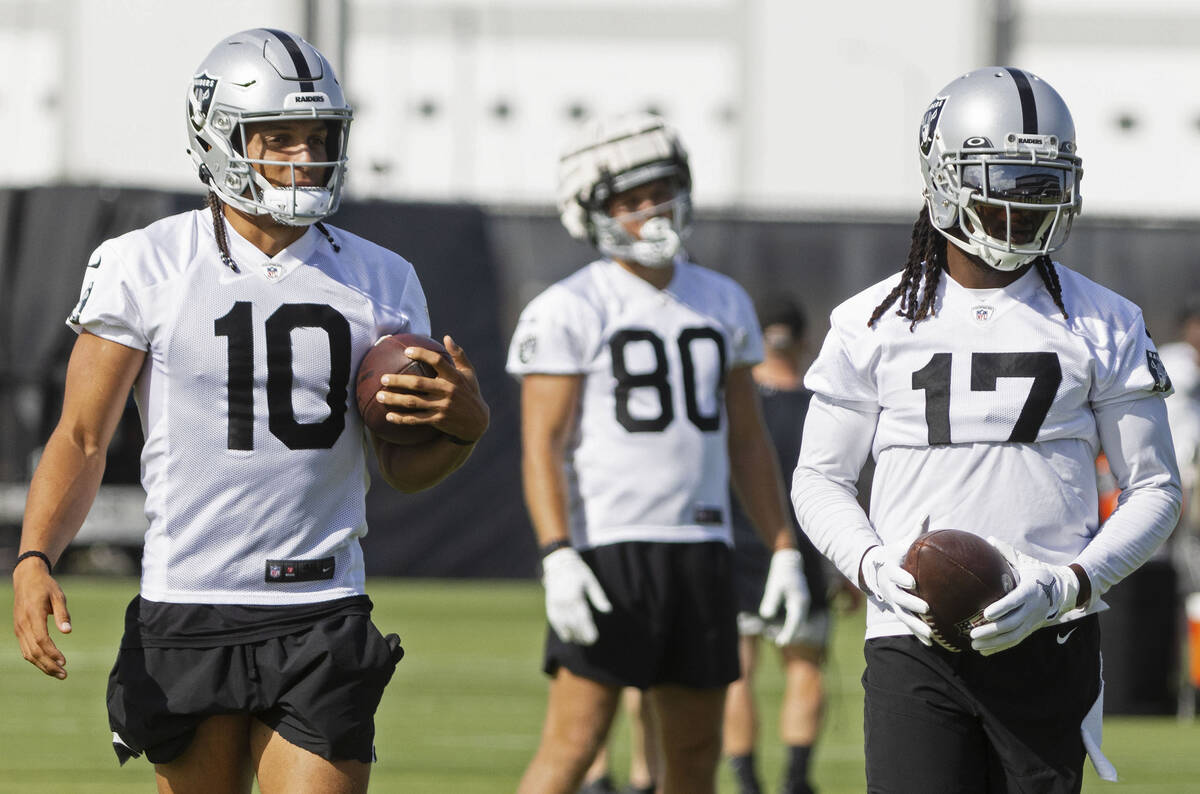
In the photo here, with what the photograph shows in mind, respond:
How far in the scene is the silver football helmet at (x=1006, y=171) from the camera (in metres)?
3.54

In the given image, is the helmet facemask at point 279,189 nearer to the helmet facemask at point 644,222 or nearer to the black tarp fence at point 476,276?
the helmet facemask at point 644,222

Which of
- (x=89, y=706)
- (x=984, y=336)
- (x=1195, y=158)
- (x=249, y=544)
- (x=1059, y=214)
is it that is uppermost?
(x=1195, y=158)

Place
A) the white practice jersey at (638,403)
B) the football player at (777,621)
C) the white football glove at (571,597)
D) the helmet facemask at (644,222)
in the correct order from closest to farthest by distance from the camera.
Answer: the white football glove at (571,597) → the white practice jersey at (638,403) → the helmet facemask at (644,222) → the football player at (777,621)

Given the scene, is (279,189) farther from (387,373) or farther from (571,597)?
(571,597)

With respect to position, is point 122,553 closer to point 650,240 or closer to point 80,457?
point 650,240

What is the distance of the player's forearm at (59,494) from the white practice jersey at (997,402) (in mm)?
1420

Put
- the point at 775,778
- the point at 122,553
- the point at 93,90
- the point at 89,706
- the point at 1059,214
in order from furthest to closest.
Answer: the point at 93,90 → the point at 122,553 → the point at 89,706 → the point at 775,778 → the point at 1059,214

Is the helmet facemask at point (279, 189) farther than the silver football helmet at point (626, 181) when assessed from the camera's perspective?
No

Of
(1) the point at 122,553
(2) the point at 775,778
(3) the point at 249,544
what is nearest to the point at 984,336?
(3) the point at 249,544

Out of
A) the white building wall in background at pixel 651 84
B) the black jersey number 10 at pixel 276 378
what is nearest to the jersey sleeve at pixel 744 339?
the black jersey number 10 at pixel 276 378

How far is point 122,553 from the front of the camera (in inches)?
563

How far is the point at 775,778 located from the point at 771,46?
44.0 feet

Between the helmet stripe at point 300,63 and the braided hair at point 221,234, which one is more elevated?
the helmet stripe at point 300,63

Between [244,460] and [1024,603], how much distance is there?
1.49 metres
